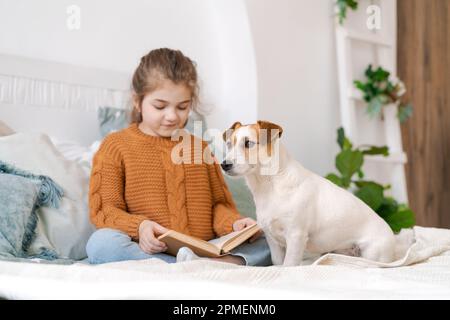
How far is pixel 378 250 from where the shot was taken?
1.30 meters

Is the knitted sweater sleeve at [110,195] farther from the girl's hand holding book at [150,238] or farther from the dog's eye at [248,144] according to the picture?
the dog's eye at [248,144]

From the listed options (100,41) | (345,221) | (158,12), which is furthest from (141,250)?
(158,12)

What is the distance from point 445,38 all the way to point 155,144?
2.36 metres

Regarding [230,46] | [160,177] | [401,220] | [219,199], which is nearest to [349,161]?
[401,220]

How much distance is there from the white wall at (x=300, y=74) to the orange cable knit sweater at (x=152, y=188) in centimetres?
91

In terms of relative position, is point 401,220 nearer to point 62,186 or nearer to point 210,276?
point 62,186

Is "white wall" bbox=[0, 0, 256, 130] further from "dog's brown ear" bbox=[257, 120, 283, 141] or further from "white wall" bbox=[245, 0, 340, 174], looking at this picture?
"dog's brown ear" bbox=[257, 120, 283, 141]

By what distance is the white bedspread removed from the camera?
2.26 feet

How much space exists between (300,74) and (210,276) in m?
1.88

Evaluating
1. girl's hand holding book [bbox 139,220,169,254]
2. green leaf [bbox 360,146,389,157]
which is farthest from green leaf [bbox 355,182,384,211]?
girl's hand holding book [bbox 139,220,169,254]

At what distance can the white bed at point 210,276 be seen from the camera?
0.69m

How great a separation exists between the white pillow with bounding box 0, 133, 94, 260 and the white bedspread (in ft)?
1.27

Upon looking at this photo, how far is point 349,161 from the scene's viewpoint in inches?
93.9
